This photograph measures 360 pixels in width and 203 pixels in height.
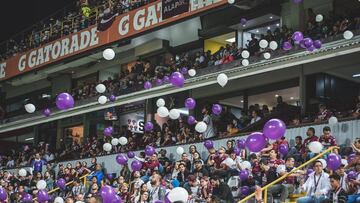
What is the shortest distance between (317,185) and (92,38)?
13663 millimetres

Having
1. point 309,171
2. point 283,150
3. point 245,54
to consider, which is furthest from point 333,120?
point 245,54

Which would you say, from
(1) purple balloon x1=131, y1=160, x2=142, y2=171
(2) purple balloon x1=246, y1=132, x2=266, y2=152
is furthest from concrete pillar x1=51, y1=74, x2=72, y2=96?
(2) purple balloon x1=246, y1=132, x2=266, y2=152

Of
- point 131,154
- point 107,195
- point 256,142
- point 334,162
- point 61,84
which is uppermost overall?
point 61,84

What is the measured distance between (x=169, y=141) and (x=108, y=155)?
257cm

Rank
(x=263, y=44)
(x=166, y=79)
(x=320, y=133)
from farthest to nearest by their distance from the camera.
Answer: (x=166, y=79), (x=263, y=44), (x=320, y=133)

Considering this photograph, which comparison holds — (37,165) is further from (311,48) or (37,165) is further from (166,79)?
(311,48)

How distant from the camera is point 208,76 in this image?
17188 mm

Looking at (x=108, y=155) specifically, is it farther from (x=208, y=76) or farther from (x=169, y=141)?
(x=208, y=76)

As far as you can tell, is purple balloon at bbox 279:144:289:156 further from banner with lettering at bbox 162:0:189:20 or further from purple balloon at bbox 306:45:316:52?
banner with lettering at bbox 162:0:189:20

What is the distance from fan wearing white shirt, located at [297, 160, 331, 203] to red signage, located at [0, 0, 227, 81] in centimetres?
812

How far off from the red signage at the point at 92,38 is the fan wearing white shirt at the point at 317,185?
812 cm

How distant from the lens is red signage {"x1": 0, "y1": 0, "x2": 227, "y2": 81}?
→ 61.4ft

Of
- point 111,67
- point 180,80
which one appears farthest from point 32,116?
point 180,80

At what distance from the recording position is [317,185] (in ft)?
30.7
